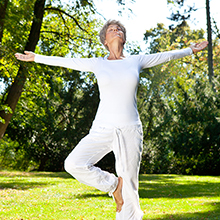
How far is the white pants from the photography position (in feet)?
11.2

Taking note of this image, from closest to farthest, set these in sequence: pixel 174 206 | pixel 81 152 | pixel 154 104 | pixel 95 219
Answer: pixel 81 152, pixel 95 219, pixel 174 206, pixel 154 104

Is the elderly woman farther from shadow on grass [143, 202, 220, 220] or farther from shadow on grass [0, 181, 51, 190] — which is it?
shadow on grass [0, 181, 51, 190]

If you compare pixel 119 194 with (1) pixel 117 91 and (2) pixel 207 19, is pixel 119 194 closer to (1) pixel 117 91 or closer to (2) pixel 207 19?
(1) pixel 117 91

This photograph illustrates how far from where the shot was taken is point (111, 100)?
11.7ft

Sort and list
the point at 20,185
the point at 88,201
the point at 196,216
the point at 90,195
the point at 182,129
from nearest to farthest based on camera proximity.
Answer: the point at 196,216 → the point at 88,201 → the point at 90,195 → the point at 20,185 → the point at 182,129

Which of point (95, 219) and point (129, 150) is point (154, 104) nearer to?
point (95, 219)

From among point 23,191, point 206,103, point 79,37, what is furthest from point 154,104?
point 23,191

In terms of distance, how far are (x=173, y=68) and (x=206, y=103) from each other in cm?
988

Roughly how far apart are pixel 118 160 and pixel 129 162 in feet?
0.39

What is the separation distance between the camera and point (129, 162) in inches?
141

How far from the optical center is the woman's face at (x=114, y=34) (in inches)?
149

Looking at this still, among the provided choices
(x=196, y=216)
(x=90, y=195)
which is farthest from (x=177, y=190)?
(x=196, y=216)

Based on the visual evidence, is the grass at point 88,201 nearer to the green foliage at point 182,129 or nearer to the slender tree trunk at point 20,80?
the slender tree trunk at point 20,80

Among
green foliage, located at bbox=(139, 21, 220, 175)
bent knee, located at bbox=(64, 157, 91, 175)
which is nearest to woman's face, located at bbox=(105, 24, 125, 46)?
bent knee, located at bbox=(64, 157, 91, 175)
